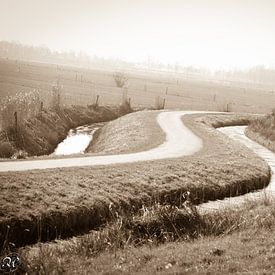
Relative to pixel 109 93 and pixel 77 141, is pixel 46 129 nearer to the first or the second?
pixel 77 141

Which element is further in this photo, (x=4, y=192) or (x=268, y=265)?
(x=4, y=192)

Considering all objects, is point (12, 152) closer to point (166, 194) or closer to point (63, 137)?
point (63, 137)

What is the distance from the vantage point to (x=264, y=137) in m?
46.8

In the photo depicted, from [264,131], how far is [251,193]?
25483 millimetres

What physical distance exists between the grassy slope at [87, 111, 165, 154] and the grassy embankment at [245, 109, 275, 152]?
410 inches

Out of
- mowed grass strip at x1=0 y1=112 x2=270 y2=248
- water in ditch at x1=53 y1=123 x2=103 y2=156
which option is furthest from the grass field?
mowed grass strip at x1=0 y1=112 x2=270 y2=248

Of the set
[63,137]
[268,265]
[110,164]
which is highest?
[268,265]

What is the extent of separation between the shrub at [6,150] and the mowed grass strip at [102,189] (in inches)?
447

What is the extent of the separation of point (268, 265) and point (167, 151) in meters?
20.7

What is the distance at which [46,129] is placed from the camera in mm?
41656

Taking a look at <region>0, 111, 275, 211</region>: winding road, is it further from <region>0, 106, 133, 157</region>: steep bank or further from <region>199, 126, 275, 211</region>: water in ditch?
<region>0, 106, 133, 157</region>: steep bank

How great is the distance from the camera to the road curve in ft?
74.1

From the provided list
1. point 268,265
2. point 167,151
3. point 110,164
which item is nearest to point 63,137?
point 167,151

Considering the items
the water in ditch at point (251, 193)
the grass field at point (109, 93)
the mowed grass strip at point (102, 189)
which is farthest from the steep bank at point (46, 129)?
the water in ditch at point (251, 193)
